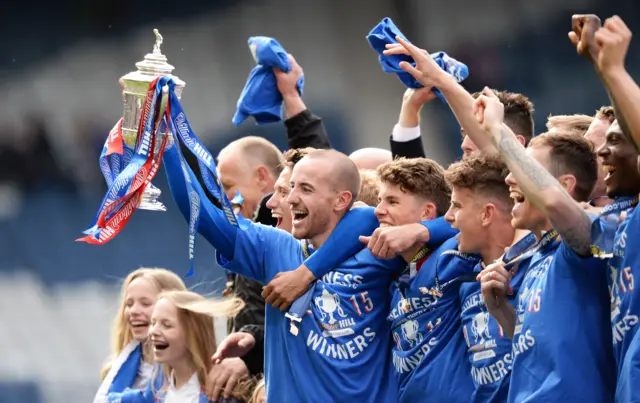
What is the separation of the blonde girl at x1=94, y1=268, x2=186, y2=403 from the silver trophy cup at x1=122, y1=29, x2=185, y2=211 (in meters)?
1.41

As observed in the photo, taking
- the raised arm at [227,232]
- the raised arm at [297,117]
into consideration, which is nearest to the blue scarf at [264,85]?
the raised arm at [297,117]

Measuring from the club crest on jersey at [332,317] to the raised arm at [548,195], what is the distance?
101 cm

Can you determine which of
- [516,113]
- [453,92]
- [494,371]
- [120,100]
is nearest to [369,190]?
[516,113]

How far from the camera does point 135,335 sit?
5148 millimetres

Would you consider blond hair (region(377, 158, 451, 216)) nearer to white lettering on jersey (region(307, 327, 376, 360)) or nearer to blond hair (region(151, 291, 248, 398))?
white lettering on jersey (region(307, 327, 376, 360))

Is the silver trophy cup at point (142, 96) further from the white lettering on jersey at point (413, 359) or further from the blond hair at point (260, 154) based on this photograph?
the blond hair at point (260, 154)

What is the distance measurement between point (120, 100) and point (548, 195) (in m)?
5.88

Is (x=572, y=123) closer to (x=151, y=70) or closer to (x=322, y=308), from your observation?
(x=322, y=308)

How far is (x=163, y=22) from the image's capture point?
8.56 metres

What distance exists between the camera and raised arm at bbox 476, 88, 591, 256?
2.92 m

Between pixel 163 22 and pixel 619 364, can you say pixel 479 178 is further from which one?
pixel 163 22

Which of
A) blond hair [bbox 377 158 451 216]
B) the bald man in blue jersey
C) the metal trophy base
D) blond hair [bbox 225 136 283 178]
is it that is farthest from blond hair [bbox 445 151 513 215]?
blond hair [bbox 225 136 283 178]

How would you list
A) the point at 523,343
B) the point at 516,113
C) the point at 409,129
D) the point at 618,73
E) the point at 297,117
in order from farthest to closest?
the point at 297,117, the point at 409,129, the point at 516,113, the point at 523,343, the point at 618,73

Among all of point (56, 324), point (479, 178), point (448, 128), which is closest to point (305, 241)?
point (479, 178)
